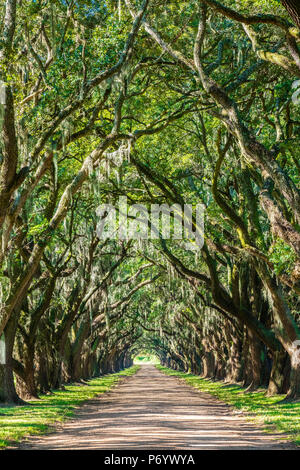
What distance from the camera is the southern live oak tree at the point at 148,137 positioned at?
9.67 metres

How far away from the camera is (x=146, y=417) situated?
12758 millimetres

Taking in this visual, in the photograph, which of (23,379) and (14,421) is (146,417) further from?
(23,379)

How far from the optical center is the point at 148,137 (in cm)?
1622

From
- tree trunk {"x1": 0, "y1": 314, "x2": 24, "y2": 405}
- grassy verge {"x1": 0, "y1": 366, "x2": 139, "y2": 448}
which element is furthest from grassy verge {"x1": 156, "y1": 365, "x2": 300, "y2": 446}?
tree trunk {"x1": 0, "y1": 314, "x2": 24, "y2": 405}

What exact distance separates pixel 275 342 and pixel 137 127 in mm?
7801

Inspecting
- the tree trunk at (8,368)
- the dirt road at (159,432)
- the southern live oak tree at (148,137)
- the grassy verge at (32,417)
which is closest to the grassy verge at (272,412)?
the dirt road at (159,432)

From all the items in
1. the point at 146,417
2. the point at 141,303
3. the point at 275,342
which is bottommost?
the point at 146,417

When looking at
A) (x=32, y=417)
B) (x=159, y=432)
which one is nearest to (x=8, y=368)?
(x=32, y=417)

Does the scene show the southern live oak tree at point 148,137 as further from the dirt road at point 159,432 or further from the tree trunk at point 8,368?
the dirt road at point 159,432

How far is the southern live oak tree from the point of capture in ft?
31.7

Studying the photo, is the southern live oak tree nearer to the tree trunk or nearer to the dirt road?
the tree trunk

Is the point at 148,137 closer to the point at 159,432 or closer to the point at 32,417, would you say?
the point at 32,417

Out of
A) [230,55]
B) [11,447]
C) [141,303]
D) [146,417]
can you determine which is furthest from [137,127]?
[141,303]

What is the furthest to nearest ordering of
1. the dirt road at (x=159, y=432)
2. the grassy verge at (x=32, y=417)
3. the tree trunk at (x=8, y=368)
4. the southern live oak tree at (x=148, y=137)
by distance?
1. the tree trunk at (x=8, y=368)
2. the grassy verge at (x=32, y=417)
3. the southern live oak tree at (x=148, y=137)
4. the dirt road at (x=159, y=432)
